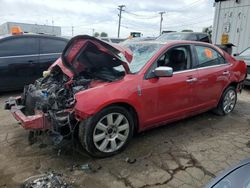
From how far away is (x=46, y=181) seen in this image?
3193 millimetres

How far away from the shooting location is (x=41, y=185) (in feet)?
10.2

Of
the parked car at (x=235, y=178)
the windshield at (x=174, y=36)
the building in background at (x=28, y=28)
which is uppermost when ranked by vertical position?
the building in background at (x=28, y=28)

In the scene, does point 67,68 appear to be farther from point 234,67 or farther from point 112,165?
point 234,67

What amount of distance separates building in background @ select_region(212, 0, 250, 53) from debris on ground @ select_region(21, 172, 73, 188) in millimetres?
10046

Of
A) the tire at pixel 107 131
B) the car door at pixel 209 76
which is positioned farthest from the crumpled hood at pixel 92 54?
the car door at pixel 209 76

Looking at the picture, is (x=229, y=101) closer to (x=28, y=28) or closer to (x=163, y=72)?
(x=163, y=72)

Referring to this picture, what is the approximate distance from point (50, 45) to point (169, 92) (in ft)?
13.9

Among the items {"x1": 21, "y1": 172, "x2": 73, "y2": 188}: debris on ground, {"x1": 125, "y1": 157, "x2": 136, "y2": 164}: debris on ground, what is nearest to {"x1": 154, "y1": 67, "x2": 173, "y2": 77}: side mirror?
{"x1": 125, "y1": 157, "x2": 136, "y2": 164}: debris on ground

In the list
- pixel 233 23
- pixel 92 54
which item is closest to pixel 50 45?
pixel 92 54

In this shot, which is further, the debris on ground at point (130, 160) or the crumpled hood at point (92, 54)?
the crumpled hood at point (92, 54)

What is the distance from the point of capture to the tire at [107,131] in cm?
357

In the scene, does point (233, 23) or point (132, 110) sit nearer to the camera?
point (132, 110)

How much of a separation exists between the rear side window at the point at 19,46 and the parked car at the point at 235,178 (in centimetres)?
594

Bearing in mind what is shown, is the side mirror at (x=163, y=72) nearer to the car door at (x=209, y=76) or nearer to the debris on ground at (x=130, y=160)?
the car door at (x=209, y=76)
